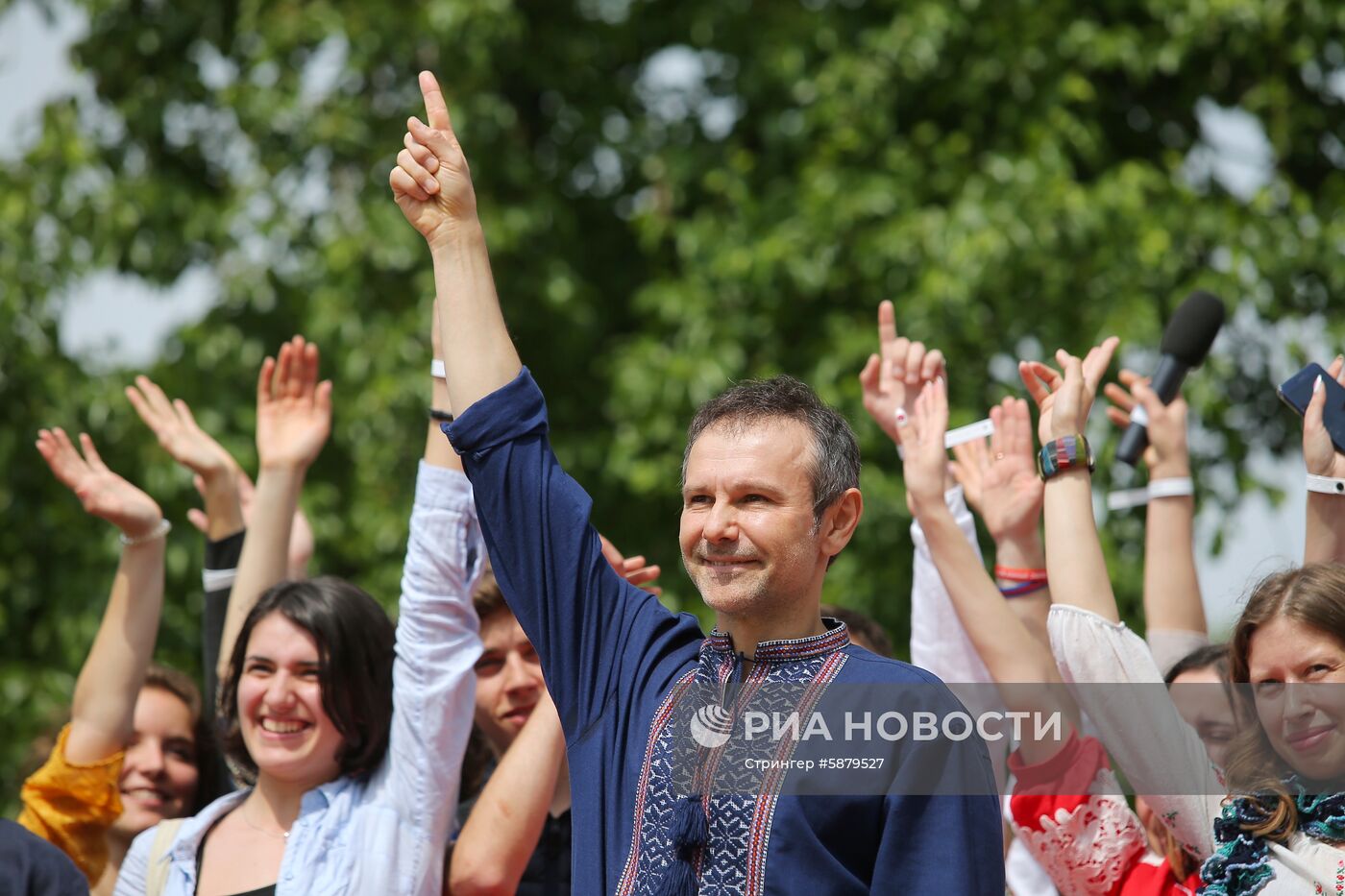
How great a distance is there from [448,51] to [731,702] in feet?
17.0

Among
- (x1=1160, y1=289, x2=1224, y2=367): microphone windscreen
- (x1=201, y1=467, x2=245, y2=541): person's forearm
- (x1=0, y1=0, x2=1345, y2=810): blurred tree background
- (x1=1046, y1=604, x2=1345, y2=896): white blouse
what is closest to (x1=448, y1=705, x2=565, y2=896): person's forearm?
(x1=1046, y1=604, x2=1345, y2=896): white blouse

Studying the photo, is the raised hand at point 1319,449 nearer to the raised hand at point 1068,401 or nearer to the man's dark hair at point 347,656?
the raised hand at point 1068,401

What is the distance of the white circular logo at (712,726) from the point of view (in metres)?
2.29

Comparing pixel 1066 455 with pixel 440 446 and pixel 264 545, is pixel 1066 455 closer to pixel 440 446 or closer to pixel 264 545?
pixel 440 446

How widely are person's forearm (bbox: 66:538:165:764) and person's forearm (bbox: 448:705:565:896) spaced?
109 cm

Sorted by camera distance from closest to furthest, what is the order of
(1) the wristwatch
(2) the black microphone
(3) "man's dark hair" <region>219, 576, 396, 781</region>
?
(1) the wristwatch → (3) "man's dark hair" <region>219, 576, 396, 781</region> → (2) the black microphone

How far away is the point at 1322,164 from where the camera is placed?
707 centimetres

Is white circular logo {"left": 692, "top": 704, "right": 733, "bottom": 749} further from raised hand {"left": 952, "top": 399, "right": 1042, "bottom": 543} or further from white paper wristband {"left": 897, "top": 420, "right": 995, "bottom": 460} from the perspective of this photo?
raised hand {"left": 952, "top": 399, "right": 1042, "bottom": 543}

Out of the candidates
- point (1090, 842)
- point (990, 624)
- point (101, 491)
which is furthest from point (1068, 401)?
point (101, 491)

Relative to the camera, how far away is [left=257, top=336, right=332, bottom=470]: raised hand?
4.24 m

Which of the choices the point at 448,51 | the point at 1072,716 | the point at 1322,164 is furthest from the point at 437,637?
the point at 1322,164

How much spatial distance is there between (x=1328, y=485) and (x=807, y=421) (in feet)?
Result: 4.46

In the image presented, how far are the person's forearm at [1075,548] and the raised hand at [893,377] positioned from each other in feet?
2.24

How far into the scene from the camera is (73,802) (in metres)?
3.81
